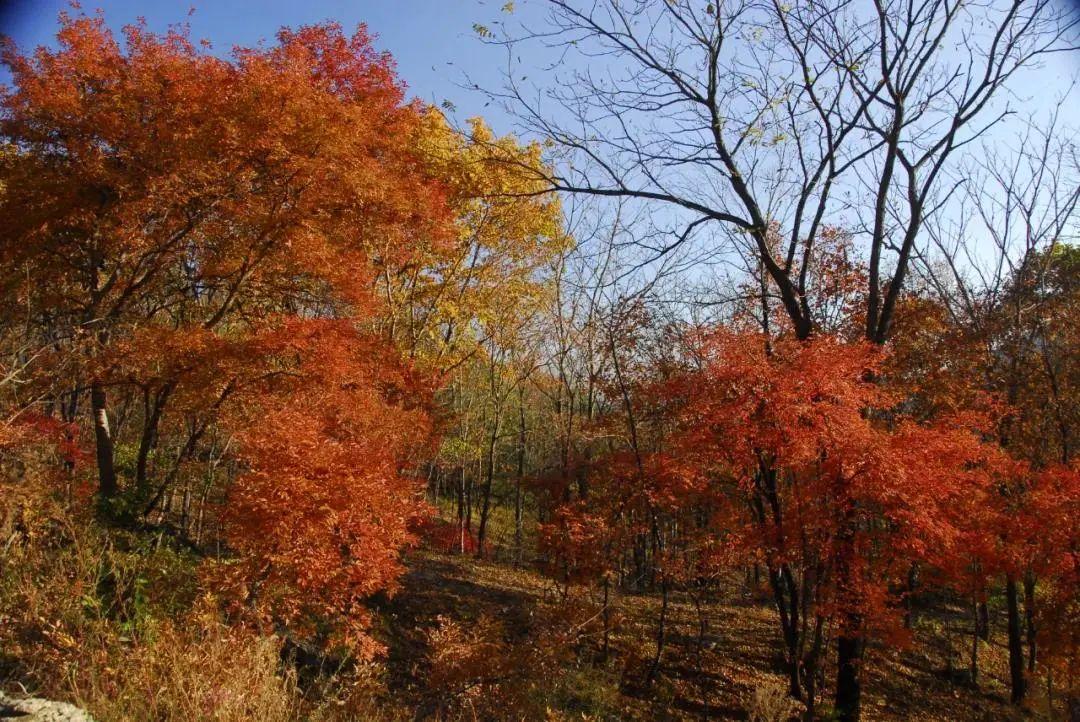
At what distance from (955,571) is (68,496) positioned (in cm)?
1301

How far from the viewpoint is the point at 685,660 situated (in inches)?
507

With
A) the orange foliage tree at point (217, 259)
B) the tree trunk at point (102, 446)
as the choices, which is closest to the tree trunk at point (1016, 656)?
the orange foliage tree at point (217, 259)

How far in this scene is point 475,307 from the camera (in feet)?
59.1

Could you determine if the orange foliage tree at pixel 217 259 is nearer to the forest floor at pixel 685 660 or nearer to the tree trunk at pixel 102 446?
the tree trunk at pixel 102 446

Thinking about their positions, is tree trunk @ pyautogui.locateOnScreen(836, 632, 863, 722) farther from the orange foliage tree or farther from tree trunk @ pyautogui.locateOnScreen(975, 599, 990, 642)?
tree trunk @ pyautogui.locateOnScreen(975, 599, 990, 642)

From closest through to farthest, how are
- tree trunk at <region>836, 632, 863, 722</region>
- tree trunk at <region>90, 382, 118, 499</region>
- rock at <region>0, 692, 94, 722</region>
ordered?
rock at <region>0, 692, 94, 722</region> < tree trunk at <region>836, 632, 863, 722</region> < tree trunk at <region>90, 382, 118, 499</region>

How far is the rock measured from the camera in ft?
11.0

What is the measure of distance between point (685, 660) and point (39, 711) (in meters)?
12.0

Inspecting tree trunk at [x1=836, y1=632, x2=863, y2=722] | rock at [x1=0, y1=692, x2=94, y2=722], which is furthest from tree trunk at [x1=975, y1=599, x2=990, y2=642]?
rock at [x1=0, y1=692, x2=94, y2=722]

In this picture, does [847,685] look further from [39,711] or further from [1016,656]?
[39,711]

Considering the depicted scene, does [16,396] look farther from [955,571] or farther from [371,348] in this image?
[955,571]

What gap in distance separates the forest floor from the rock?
17.0 ft

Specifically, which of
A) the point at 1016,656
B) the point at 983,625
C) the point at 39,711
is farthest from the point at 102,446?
the point at 983,625

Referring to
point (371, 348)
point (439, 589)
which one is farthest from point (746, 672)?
point (371, 348)
